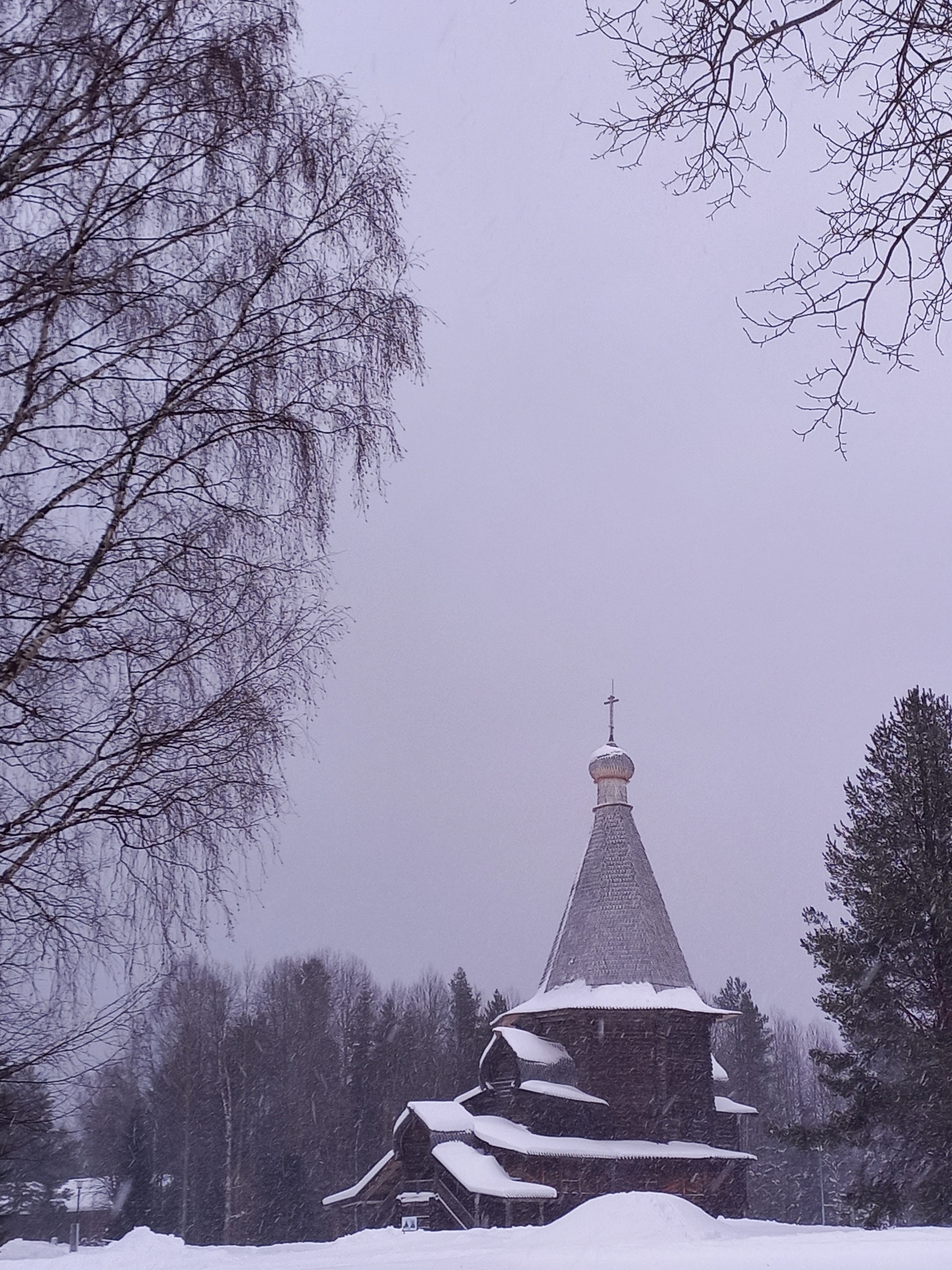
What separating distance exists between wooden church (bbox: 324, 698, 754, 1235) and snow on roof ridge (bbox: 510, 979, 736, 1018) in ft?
0.11

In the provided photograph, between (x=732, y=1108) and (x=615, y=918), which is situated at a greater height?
(x=615, y=918)

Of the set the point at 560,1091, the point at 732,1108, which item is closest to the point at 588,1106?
the point at 560,1091

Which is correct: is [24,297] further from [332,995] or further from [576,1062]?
[332,995]

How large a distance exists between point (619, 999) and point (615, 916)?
230 centimetres

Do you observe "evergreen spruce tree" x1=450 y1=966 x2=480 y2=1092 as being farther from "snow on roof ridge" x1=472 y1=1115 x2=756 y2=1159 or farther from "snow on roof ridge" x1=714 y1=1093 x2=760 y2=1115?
"snow on roof ridge" x1=472 y1=1115 x2=756 y2=1159

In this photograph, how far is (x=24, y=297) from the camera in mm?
5449

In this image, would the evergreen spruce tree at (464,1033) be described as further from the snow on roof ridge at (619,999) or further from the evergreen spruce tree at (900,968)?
the evergreen spruce tree at (900,968)

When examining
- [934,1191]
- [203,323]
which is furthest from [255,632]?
[934,1191]

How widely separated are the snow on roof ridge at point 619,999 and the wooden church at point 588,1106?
3cm

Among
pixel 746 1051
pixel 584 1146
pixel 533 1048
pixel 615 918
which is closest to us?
pixel 584 1146

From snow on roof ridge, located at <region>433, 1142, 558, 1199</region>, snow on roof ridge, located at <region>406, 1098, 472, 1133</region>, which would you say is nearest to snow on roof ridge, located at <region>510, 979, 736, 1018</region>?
snow on roof ridge, located at <region>406, 1098, 472, 1133</region>

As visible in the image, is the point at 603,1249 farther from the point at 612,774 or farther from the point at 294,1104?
the point at 294,1104

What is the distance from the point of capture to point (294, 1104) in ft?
150

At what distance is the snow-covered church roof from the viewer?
26656 mm
